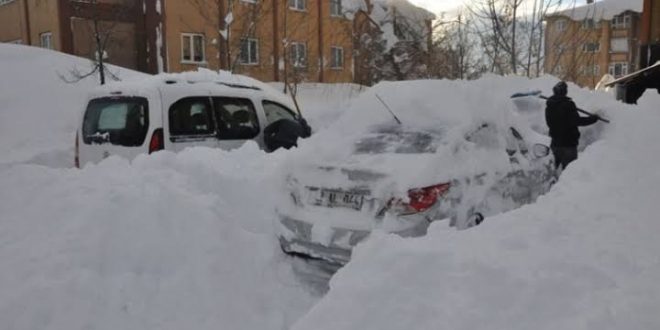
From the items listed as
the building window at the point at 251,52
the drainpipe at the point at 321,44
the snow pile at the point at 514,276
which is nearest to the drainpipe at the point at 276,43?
the building window at the point at 251,52

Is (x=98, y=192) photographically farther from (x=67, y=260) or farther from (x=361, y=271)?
(x=361, y=271)

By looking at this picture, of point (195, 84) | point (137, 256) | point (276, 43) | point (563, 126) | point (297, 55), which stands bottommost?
point (137, 256)

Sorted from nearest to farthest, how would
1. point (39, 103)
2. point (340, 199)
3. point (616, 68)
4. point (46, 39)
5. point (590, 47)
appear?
point (340, 199) → point (39, 103) → point (590, 47) → point (46, 39) → point (616, 68)

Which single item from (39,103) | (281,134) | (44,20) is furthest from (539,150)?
(44,20)

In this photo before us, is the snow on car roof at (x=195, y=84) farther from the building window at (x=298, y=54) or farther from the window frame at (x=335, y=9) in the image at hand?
the window frame at (x=335, y=9)

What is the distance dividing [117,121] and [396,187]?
4141 mm

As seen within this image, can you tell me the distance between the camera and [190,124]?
7008mm

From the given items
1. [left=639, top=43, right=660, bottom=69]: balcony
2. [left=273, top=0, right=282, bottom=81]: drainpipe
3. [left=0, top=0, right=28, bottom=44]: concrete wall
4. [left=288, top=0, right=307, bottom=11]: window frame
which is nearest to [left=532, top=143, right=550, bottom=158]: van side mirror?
[left=639, top=43, right=660, bottom=69]: balcony

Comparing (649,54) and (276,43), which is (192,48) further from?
(649,54)

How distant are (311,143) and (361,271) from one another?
7.51 ft

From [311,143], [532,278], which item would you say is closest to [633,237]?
[532,278]

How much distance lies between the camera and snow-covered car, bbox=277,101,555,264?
4223 millimetres

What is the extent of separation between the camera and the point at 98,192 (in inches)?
207

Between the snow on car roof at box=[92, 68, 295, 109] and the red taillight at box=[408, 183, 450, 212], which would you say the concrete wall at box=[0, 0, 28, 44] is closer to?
the snow on car roof at box=[92, 68, 295, 109]
